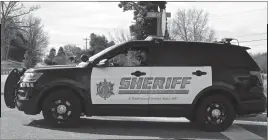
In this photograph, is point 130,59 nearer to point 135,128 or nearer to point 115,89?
point 115,89

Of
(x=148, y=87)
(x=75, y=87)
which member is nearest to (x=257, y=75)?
(x=148, y=87)

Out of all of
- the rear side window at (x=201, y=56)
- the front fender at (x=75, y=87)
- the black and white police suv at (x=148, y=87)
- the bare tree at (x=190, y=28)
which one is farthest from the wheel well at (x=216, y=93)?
the bare tree at (x=190, y=28)

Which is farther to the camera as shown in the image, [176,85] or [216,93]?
[216,93]

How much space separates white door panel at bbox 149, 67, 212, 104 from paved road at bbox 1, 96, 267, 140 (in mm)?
633

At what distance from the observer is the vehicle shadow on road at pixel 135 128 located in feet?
22.5

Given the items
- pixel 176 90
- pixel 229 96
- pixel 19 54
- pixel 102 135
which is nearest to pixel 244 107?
pixel 229 96

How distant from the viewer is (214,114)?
7219 mm

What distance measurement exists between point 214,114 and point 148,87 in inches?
55.5

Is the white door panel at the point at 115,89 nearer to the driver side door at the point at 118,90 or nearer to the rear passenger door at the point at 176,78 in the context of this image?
the driver side door at the point at 118,90

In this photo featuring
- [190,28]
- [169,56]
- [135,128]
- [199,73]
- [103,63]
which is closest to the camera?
[103,63]

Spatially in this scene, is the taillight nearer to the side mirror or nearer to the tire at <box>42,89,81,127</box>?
the side mirror

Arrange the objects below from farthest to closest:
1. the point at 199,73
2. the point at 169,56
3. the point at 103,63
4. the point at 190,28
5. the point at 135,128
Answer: the point at 190,28 → the point at 135,128 → the point at 169,56 → the point at 199,73 → the point at 103,63

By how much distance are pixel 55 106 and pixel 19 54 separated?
287 ft

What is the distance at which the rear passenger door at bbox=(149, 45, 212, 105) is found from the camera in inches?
279
